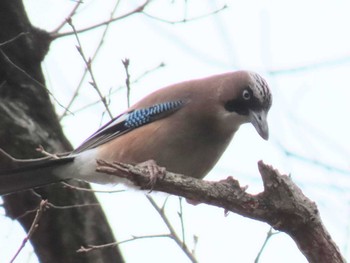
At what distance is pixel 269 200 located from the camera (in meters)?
4.94

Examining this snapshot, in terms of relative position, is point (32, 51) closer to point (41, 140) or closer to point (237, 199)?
point (41, 140)

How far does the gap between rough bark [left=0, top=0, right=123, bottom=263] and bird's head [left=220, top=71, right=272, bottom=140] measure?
1238 millimetres

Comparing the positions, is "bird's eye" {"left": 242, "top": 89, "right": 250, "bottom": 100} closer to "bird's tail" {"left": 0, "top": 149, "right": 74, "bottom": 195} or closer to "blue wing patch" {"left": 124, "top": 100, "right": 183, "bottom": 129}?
"blue wing patch" {"left": 124, "top": 100, "right": 183, "bottom": 129}

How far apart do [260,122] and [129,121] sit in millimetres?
982

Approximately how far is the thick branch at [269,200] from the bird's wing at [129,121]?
146cm

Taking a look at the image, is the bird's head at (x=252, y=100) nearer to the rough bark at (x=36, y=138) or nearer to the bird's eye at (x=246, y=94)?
the bird's eye at (x=246, y=94)

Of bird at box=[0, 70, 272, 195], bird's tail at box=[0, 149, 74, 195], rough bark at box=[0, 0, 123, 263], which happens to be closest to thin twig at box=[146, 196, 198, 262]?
bird at box=[0, 70, 272, 195]

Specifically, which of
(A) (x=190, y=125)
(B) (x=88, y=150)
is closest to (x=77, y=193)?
(B) (x=88, y=150)

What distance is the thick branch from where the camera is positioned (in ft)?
15.9

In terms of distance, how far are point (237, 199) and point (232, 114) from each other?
149 centimetres

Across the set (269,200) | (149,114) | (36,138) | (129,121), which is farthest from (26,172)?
(269,200)

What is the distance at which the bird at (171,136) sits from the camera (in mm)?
6250

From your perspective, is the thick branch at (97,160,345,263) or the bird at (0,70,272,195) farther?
the bird at (0,70,272,195)

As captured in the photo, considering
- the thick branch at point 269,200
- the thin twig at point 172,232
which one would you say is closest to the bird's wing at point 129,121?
the thin twig at point 172,232
